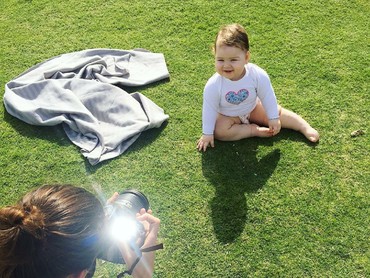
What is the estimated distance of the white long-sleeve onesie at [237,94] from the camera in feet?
9.48

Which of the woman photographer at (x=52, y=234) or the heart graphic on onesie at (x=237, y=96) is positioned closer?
the woman photographer at (x=52, y=234)

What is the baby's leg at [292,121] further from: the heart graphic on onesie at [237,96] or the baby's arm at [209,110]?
the baby's arm at [209,110]

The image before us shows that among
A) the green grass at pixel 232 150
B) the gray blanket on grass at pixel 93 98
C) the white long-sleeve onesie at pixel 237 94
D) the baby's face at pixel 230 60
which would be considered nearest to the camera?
the green grass at pixel 232 150

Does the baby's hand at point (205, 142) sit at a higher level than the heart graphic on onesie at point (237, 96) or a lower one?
lower

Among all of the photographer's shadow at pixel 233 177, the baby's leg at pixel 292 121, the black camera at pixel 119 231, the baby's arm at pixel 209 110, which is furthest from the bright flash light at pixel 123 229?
the baby's leg at pixel 292 121

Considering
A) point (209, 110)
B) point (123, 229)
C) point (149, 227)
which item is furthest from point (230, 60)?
point (123, 229)

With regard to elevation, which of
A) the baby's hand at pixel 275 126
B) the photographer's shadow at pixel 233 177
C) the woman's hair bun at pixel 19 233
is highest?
the woman's hair bun at pixel 19 233

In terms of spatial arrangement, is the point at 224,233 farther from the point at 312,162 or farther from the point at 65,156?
the point at 65,156

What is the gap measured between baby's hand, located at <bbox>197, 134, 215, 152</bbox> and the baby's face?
17.8 inches

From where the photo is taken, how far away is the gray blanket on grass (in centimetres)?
321

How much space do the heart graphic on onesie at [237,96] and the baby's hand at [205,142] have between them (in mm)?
280

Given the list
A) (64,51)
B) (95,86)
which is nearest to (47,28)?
(64,51)

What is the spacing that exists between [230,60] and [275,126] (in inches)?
22.7

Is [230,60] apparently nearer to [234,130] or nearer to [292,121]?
[234,130]
